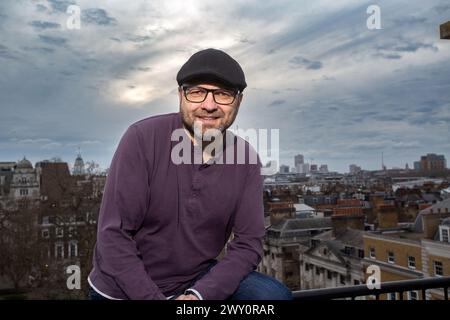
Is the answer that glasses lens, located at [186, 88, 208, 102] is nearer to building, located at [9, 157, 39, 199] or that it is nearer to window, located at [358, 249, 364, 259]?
building, located at [9, 157, 39, 199]

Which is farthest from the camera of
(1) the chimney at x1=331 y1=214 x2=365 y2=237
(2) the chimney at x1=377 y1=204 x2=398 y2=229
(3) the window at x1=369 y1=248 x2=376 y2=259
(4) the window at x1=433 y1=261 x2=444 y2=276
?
(1) the chimney at x1=331 y1=214 x2=365 y2=237

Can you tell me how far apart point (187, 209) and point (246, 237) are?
0.18 m

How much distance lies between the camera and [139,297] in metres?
0.94

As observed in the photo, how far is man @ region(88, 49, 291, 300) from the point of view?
97 cm

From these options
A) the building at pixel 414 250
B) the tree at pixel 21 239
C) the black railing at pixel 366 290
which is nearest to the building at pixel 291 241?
the building at pixel 414 250

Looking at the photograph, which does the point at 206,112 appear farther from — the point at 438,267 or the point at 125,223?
the point at 438,267

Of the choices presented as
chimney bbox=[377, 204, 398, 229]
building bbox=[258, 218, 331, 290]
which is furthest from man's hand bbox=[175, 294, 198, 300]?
building bbox=[258, 218, 331, 290]

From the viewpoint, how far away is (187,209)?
40.1 inches

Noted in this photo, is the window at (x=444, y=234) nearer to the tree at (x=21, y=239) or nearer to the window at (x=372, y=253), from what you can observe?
the window at (x=372, y=253)

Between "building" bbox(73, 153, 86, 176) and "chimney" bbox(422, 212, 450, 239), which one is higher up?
"building" bbox(73, 153, 86, 176)

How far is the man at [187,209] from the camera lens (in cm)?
97

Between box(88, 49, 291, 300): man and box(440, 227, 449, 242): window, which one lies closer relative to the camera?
box(88, 49, 291, 300): man

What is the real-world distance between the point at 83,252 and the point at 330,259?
929 centimetres
